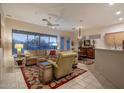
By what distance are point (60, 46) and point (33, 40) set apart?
307 cm

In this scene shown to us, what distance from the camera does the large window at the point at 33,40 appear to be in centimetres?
576

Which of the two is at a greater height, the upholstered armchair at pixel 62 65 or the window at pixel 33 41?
the window at pixel 33 41

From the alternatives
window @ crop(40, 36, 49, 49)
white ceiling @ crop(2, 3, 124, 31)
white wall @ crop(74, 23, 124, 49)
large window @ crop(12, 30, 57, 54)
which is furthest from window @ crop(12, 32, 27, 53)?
white wall @ crop(74, 23, 124, 49)

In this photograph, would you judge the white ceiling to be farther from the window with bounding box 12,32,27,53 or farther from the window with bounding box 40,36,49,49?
the window with bounding box 40,36,49,49

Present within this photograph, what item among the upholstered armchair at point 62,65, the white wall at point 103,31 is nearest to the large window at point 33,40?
the white wall at point 103,31

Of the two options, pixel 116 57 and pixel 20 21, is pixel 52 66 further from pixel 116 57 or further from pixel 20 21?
pixel 20 21

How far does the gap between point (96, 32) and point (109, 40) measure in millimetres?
1390

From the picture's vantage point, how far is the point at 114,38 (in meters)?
6.32

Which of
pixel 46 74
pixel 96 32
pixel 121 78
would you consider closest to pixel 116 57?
pixel 121 78

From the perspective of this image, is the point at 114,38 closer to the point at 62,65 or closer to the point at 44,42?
the point at 62,65

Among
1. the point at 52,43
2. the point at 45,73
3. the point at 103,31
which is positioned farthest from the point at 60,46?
the point at 45,73

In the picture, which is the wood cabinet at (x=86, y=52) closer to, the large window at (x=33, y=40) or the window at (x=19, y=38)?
the large window at (x=33, y=40)

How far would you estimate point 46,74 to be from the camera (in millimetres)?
2832

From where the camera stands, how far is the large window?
18.9 ft
